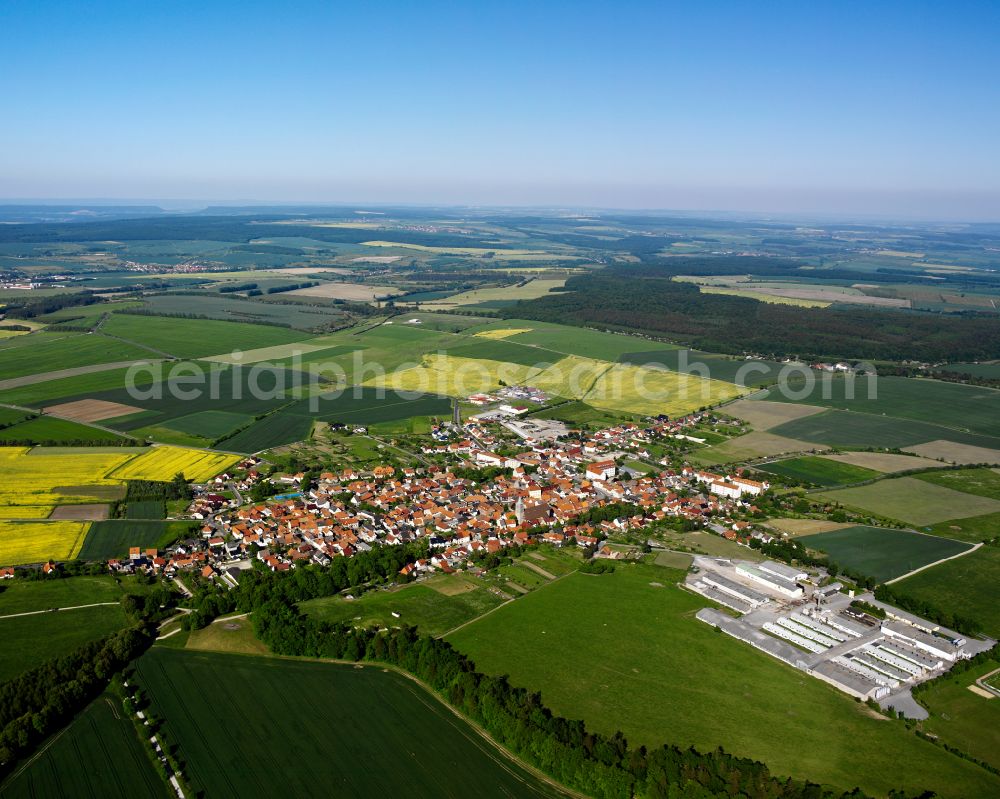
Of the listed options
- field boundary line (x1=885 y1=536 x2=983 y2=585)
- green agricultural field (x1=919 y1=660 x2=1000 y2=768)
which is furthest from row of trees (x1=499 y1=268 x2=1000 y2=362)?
green agricultural field (x1=919 y1=660 x2=1000 y2=768)

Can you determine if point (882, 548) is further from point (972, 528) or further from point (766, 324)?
point (766, 324)

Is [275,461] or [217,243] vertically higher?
[217,243]

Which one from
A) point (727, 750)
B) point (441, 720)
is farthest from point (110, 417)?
point (727, 750)

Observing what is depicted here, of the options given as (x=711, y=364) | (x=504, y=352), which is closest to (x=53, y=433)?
(x=504, y=352)

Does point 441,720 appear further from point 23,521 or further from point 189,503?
point 23,521

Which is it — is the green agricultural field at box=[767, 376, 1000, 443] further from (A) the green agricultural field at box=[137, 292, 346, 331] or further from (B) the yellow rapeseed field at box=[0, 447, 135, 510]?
(A) the green agricultural field at box=[137, 292, 346, 331]

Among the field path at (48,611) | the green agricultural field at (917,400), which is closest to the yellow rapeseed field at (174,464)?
the field path at (48,611)

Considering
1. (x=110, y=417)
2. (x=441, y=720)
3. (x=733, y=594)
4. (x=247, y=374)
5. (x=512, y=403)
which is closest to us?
(x=441, y=720)
